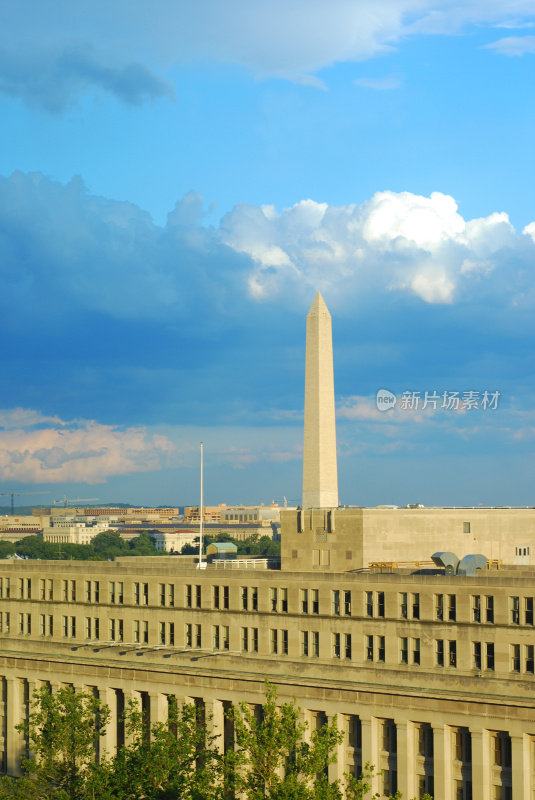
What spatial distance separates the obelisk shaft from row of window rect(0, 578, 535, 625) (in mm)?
16375

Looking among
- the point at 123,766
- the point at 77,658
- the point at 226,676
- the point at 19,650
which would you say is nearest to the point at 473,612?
the point at 226,676

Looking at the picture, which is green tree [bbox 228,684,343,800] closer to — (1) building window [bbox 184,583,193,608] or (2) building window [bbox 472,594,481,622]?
(2) building window [bbox 472,594,481,622]

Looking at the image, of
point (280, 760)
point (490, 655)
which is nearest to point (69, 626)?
point (490, 655)

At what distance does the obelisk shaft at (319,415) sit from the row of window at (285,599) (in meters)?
16.4

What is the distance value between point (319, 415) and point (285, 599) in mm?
23530

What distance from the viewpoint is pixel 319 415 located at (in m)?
117

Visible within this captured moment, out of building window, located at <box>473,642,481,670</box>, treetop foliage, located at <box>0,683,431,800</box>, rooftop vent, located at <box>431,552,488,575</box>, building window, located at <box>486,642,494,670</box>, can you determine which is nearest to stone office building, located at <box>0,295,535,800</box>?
building window, located at <box>486,642,494,670</box>

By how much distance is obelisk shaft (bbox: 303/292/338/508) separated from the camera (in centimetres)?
11631

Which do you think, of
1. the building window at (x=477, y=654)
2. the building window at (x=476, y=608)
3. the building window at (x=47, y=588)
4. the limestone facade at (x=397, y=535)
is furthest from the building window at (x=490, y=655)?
the building window at (x=47, y=588)

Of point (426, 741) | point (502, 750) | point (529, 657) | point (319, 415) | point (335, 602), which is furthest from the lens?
point (319, 415)

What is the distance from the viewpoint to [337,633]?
96.5m

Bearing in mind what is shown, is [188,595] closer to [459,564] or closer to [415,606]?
[415,606]

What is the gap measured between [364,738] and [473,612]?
1323 cm

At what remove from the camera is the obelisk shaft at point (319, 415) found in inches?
4579
